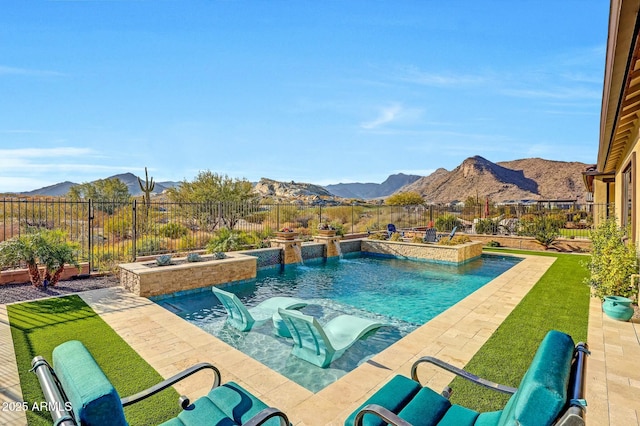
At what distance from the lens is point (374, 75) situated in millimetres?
14359

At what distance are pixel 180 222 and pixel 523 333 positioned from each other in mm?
12720

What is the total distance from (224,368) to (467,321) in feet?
13.1

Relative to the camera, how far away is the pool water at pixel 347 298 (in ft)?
15.7

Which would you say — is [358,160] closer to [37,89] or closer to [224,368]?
[37,89]

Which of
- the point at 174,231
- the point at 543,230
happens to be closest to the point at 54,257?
the point at 174,231

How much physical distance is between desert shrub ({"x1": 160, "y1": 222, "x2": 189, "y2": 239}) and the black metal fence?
0.04 m

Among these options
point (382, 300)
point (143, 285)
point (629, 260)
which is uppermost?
point (629, 260)

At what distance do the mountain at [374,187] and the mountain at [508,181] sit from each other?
1374 inches

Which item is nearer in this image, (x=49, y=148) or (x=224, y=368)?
(x=224, y=368)

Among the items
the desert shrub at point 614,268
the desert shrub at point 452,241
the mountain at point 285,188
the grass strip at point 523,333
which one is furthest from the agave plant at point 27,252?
the mountain at point 285,188

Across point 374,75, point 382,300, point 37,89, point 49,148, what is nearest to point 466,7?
point 374,75

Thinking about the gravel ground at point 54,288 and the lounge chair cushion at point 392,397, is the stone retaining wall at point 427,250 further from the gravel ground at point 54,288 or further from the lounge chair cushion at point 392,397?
the lounge chair cushion at point 392,397

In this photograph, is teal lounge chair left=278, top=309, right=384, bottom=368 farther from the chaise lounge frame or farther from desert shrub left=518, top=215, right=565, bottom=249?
desert shrub left=518, top=215, right=565, bottom=249

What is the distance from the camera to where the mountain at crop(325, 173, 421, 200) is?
111556mm
